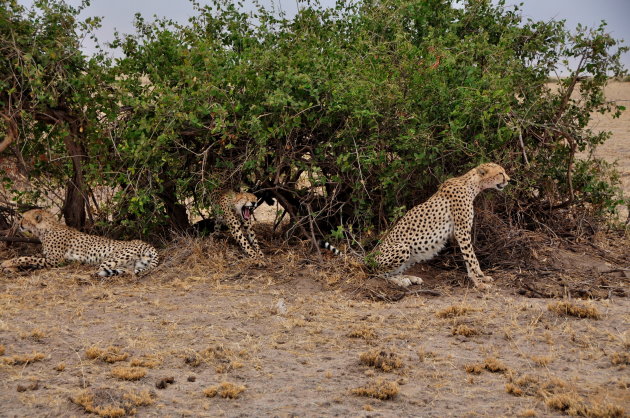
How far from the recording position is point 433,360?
480 cm

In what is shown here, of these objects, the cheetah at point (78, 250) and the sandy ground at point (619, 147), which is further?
the sandy ground at point (619, 147)

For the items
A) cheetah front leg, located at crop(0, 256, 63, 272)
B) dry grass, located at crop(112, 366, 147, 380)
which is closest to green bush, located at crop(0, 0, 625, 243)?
cheetah front leg, located at crop(0, 256, 63, 272)

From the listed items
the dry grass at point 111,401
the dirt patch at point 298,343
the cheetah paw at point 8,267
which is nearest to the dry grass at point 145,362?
the dirt patch at point 298,343

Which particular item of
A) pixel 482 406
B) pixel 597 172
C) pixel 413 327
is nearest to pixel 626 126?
pixel 597 172

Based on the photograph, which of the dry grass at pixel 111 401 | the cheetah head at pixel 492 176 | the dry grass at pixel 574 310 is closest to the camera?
the dry grass at pixel 111 401

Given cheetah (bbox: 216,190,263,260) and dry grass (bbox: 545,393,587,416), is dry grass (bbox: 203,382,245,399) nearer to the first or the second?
dry grass (bbox: 545,393,587,416)

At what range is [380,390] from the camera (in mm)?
4293

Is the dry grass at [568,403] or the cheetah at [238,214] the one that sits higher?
the cheetah at [238,214]

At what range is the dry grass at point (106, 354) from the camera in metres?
4.79

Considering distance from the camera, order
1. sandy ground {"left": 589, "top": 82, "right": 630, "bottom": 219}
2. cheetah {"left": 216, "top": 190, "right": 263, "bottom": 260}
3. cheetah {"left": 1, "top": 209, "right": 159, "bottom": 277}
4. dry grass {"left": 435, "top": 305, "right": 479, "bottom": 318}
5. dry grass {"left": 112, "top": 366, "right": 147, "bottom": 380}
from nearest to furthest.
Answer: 1. dry grass {"left": 112, "top": 366, "right": 147, "bottom": 380}
2. dry grass {"left": 435, "top": 305, "right": 479, "bottom": 318}
3. cheetah {"left": 1, "top": 209, "right": 159, "bottom": 277}
4. cheetah {"left": 216, "top": 190, "right": 263, "bottom": 260}
5. sandy ground {"left": 589, "top": 82, "right": 630, "bottom": 219}

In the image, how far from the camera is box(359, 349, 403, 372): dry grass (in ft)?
15.3

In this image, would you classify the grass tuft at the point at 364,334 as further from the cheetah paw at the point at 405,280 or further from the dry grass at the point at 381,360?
the cheetah paw at the point at 405,280

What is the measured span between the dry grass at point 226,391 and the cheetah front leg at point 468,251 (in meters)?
2.86

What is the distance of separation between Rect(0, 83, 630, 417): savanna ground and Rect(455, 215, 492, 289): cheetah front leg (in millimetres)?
147
